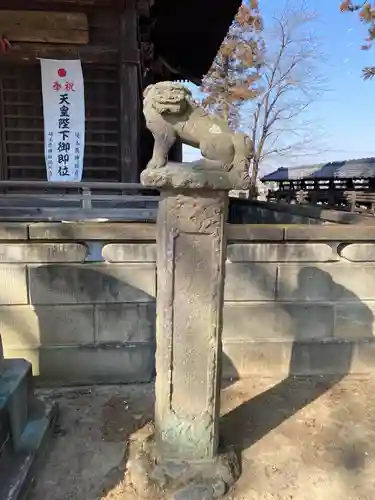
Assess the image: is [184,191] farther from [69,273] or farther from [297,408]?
[297,408]

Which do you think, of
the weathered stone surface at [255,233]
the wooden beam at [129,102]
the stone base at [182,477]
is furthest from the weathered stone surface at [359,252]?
the wooden beam at [129,102]

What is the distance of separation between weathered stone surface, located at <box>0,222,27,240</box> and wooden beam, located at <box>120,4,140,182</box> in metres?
3.74

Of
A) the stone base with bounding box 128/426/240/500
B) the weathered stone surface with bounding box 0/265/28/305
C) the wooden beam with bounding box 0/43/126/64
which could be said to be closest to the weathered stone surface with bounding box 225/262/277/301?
the stone base with bounding box 128/426/240/500

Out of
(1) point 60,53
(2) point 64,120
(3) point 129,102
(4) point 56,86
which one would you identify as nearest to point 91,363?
(2) point 64,120

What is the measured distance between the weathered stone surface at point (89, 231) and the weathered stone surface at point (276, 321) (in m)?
1.01

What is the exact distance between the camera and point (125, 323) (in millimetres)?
3451

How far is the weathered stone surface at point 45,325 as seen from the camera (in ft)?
11.0

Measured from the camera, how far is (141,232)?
3.32 m

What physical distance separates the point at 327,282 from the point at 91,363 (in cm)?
218

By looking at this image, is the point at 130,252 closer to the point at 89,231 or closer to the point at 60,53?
the point at 89,231

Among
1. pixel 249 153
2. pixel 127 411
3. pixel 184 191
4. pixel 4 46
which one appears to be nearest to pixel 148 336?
pixel 127 411

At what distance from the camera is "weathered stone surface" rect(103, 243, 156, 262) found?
3.36m

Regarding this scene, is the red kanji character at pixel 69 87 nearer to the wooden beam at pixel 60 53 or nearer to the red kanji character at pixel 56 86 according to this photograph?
the red kanji character at pixel 56 86

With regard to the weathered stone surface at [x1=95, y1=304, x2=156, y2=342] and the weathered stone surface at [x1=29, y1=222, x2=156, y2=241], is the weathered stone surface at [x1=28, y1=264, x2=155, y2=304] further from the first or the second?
the weathered stone surface at [x1=29, y1=222, x2=156, y2=241]
